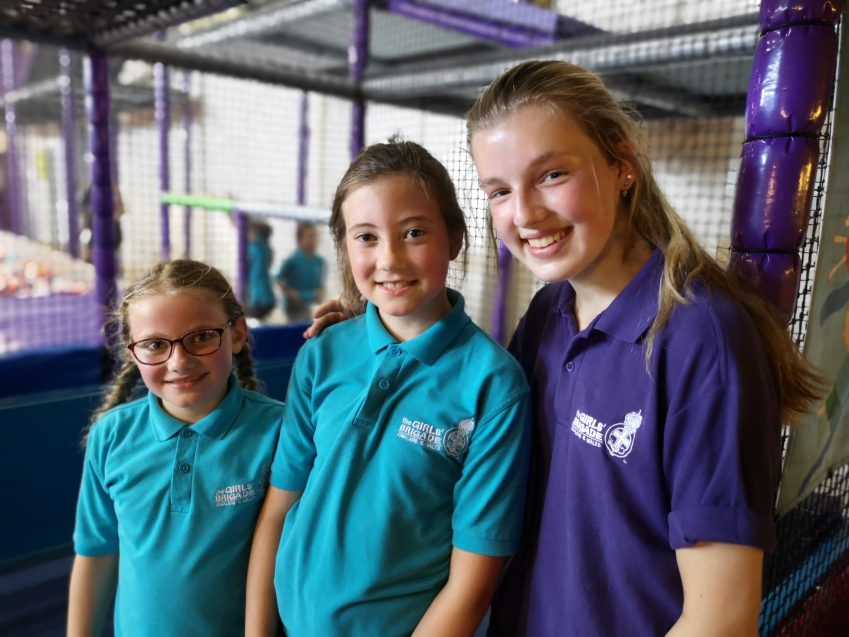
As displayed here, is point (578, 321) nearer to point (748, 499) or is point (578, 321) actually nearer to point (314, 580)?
point (748, 499)

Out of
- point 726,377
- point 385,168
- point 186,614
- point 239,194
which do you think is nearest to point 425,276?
point 385,168

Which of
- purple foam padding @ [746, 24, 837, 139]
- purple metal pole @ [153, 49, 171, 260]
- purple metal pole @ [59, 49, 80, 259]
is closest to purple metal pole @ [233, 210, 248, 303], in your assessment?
purple metal pole @ [153, 49, 171, 260]

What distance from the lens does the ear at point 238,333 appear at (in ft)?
3.82

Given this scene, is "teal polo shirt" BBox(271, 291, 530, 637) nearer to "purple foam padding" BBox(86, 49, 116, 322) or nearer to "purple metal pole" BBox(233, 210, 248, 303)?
"purple foam padding" BBox(86, 49, 116, 322)

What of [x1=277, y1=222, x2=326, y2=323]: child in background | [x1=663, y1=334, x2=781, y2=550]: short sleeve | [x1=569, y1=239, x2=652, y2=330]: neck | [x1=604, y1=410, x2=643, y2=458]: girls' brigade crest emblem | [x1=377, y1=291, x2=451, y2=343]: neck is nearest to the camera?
[x1=663, y1=334, x2=781, y2=550]: short sleeve

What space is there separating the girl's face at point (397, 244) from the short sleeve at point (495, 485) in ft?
0.71

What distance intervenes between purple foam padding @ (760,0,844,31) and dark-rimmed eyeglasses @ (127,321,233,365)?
41.0 inches

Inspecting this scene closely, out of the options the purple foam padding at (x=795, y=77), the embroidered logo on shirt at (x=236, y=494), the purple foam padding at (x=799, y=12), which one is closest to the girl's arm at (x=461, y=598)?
the embroidered logo on shirt at (x=236, y=494)

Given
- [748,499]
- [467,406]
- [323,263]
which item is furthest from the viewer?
[323,263]

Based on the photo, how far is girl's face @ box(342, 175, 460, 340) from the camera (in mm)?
918

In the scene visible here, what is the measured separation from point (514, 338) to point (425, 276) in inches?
9.4

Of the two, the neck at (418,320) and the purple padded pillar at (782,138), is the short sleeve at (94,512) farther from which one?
the purple padded pillar at (782,138)

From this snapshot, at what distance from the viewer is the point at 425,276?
93 centimetres

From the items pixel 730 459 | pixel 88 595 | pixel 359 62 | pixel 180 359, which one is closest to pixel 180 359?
pixel 180 359
